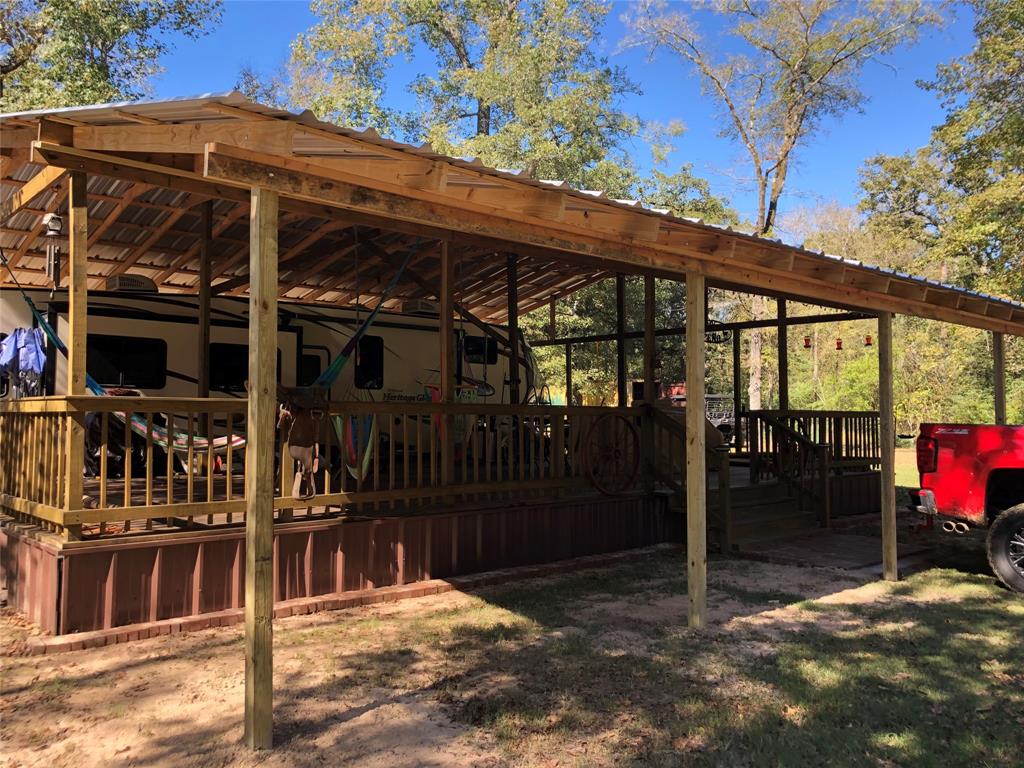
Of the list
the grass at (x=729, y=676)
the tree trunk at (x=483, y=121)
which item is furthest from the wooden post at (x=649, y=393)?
the tree trunk at (x=483, y=121)

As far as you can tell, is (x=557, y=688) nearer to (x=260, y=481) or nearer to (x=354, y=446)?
(x=260, y=481)

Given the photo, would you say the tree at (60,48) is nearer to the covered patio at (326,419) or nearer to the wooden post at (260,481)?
the covered patio at (326,419)

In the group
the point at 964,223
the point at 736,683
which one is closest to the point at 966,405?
the point at 964,223

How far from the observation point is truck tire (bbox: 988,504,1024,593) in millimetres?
6254

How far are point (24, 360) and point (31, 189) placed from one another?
8.95 ft

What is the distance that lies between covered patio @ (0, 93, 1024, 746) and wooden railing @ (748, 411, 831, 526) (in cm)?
4

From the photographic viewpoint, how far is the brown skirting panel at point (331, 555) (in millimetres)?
4863

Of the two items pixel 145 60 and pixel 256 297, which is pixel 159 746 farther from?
pixel 145 60

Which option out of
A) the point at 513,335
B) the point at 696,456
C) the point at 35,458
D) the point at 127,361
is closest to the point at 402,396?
the point at 513,335

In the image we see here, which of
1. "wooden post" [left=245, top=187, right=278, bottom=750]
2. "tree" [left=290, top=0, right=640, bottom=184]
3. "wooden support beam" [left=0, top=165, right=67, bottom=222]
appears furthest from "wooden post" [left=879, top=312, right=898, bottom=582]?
"tree" [left=290, top=0, right=640, bottom=184]

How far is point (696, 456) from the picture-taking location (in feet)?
18.4

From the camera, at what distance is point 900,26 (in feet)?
76.2

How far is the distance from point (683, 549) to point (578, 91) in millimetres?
17957

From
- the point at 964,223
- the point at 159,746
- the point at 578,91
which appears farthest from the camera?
the point at 578,91
